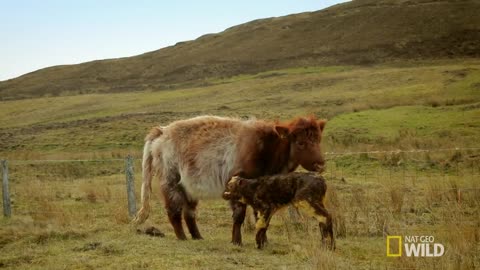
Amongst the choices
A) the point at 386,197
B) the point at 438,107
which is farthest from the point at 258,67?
the point at 386,197

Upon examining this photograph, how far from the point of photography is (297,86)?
49.6 m

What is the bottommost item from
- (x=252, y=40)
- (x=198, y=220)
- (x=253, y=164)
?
(x=198, y=220)

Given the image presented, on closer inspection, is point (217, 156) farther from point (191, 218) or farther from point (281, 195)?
point (281, 195)

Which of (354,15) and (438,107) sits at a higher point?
(354,15)

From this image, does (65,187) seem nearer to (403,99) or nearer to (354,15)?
(403,99)

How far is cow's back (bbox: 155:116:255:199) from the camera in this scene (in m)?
8.88

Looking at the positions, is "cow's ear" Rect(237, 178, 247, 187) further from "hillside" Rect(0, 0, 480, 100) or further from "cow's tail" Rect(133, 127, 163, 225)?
"hillside" Rect(0, 0, 480, 100)

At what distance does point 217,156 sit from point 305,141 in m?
1.61

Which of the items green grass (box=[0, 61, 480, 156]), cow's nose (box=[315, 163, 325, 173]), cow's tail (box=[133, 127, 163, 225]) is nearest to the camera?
cow's nose (box=[315, 163, 325, 173])

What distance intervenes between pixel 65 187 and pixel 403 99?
69.1ft

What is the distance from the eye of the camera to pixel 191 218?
31.0ft

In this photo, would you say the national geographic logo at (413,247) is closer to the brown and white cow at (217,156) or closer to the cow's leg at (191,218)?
the brown and white cow at (217,156)

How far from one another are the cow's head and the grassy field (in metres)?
1.11

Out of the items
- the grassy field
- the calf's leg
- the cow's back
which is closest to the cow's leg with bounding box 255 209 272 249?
the grassy field
